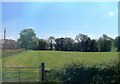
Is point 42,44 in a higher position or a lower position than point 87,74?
higher

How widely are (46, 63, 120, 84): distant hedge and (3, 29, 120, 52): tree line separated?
278 mm

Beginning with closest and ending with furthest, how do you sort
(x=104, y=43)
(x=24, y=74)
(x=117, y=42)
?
1. (x=104, y=43)
2. (x=117, y=42)
3. (x=24, y=74)

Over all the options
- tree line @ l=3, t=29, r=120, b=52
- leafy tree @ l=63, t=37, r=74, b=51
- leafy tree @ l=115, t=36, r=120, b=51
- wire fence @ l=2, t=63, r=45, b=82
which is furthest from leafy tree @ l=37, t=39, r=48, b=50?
leafy tree @ l=115, t=36, r=120, b=51

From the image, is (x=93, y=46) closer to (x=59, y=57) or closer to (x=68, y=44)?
(x=68, y=44)

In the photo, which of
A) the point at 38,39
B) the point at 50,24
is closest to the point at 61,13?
the point at 50,24

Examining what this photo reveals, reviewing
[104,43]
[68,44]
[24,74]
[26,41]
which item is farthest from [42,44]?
[24,74]

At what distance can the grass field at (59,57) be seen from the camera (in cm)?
396

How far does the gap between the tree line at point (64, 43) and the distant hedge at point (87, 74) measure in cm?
28

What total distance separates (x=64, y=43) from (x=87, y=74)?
549 mm

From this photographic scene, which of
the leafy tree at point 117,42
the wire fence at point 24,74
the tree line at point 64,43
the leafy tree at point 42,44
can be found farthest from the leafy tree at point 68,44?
the wire fence at point 24,74

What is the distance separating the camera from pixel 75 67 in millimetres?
4090

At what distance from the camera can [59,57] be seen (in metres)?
4.06

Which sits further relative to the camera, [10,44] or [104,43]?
[10,44]

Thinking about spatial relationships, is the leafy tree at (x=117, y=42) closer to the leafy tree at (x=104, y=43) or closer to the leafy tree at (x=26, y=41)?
the leafy tree at (x=104, y=43)
